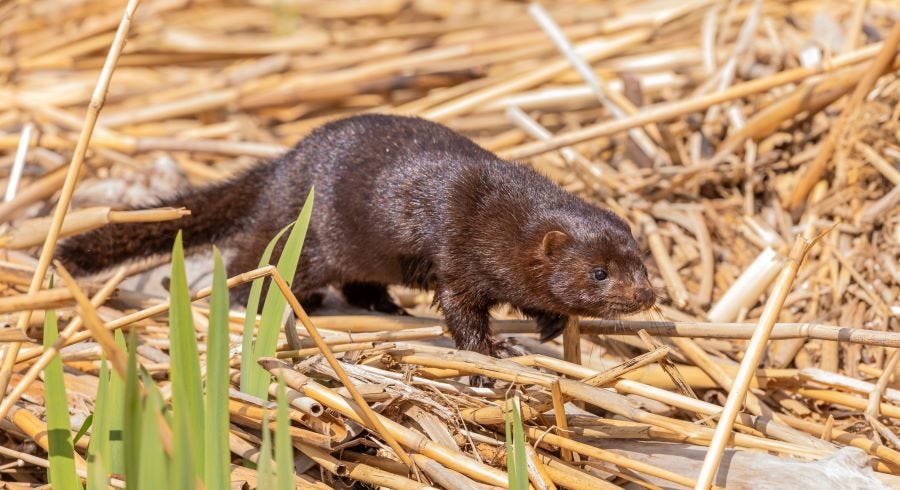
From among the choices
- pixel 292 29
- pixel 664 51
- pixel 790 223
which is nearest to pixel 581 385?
Answer: pixel 790 223

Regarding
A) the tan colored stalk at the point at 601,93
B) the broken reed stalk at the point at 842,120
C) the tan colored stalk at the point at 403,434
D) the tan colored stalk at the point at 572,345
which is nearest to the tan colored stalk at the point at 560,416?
the tan colored stalk at the point at 403,434

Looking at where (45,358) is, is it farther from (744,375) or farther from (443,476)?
(744,375)

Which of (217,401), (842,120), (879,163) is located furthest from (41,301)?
(879,163)

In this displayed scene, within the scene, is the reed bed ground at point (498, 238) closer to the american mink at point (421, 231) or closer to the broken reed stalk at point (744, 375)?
the broken reed stalk at point (744, 375)

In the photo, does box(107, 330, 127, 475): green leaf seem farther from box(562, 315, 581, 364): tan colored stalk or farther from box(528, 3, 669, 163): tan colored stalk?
box(528, 3, 669, 163): tan colored stalk

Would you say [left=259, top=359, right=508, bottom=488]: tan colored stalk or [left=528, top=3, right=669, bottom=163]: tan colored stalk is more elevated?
[left=528, top=3, right=669, bottom=163]: tan colored stalk

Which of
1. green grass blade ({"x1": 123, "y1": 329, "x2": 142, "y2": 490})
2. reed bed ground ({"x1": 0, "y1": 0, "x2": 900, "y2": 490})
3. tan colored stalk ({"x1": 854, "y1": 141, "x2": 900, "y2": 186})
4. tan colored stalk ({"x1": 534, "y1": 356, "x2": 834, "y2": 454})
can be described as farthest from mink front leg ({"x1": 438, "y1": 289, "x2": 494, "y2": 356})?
tan colored stalk ({"x1": 854, "y1": 141, "x2": 900, "y2": 186})
